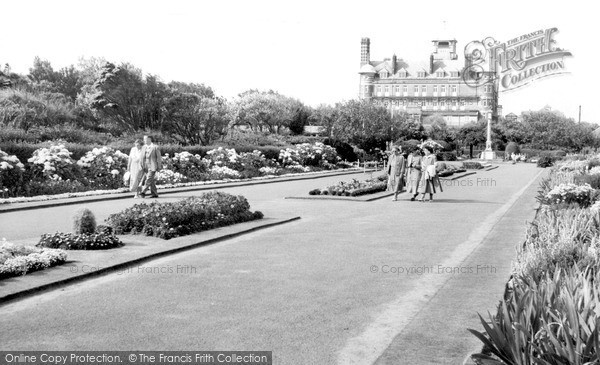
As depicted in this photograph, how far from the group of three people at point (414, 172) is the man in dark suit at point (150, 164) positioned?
6778mm

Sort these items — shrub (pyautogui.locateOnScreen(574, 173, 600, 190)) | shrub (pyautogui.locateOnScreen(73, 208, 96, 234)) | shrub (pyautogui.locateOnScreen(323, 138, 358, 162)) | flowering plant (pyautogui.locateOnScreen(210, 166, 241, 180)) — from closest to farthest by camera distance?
shrub (pyautogui.locateOnScreen(73, 208, 96, 234)) < shrub (pyautogui.locateOnScreen(574, 173, 600, 190)) < flowering plant (pyautogui.locateOnScreen(210, 166, 241, 180)) < shrub (pyautogui.locateOnScreen(323, 138, 358, 162))

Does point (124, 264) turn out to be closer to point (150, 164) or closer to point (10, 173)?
point (150, 164)

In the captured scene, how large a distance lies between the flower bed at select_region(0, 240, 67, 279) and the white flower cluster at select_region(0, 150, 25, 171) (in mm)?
11364

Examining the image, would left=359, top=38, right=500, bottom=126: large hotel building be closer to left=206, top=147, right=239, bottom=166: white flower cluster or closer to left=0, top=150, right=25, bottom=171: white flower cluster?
left=206, top=147, right=239, bottom=166: white flower cluster

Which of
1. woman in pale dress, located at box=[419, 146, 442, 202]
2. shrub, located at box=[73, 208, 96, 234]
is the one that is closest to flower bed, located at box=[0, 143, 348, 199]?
shrub, located at box=[73, 208, 96, 234]

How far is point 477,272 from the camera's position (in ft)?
27.8

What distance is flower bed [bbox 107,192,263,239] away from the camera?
35.9 feet

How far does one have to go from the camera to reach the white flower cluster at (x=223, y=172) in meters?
30.0

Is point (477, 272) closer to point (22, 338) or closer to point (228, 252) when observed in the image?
point (228, 252)

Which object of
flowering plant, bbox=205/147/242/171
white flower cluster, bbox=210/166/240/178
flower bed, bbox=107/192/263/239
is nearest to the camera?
flower bed, bbox=107/192/263/239

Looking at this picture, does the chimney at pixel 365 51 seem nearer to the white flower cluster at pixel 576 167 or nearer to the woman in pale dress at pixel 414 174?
the white flower cluster at pixel 576 167

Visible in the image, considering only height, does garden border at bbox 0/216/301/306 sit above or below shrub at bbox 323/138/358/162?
below

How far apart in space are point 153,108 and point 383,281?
3714 cm

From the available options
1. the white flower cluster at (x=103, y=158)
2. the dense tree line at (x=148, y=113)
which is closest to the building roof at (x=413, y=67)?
the dense tree line at (x=148, y=113)
